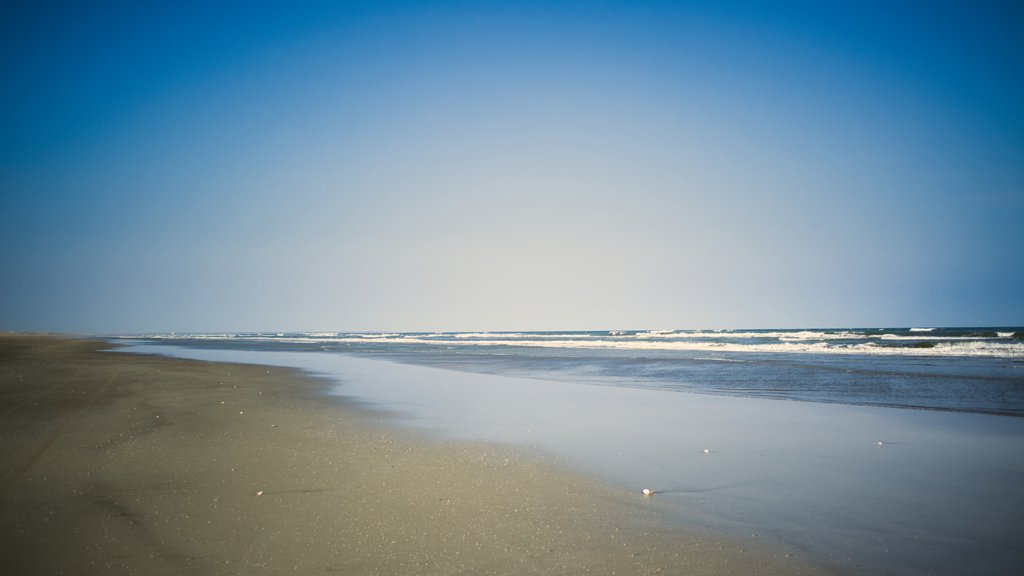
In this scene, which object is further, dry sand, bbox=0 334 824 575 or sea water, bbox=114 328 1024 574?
sea water, bbox=114 328 1024 574

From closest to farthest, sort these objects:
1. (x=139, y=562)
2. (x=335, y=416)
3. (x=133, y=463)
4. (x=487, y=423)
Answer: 1. (x=139, y=562)
2. (x=133, y=463)
3. (x=487, y=423)
4. (x=335, y=416)

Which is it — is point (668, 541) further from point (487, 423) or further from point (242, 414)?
point (242, 414)

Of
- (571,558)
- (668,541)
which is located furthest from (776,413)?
(571,558)

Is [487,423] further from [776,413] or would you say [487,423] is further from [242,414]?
[776,413]

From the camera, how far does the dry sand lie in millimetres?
3129

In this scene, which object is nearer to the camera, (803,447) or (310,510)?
(310,510)

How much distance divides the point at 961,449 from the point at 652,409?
14.3 feet

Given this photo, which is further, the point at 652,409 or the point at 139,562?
the point at 652,409

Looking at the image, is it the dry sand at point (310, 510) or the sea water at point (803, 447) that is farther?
the sea water at point (803, 447)

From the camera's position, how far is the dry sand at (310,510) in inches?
123

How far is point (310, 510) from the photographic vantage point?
3.99 m

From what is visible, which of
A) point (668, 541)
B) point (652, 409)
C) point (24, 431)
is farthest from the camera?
point (652, 409)

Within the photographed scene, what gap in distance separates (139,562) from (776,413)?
9084 millimetres

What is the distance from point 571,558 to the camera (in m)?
3.19
